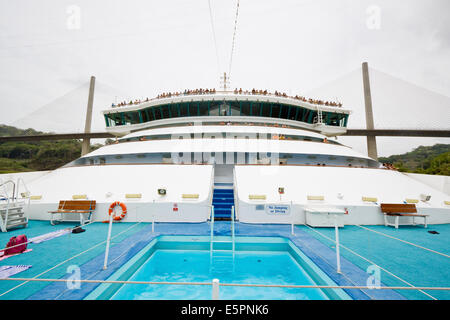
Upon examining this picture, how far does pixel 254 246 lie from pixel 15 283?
6.51 m

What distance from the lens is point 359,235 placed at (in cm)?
784

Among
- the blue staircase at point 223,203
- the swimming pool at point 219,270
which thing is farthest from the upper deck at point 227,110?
the swimming pool at point 219,270

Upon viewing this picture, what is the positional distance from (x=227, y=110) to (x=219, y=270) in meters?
13.8

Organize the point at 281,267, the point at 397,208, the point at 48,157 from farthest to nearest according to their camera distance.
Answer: the point at 48,157, the point at 397,208, the point at 281,267

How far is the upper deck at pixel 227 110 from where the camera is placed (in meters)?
17.2

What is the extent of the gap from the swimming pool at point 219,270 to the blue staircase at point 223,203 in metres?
2.80

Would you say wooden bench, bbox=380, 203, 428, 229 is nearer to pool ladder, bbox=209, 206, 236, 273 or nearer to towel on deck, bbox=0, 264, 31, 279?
pool ladder, bbox=209, 206, 236, 273

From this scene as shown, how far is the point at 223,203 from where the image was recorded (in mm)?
10922

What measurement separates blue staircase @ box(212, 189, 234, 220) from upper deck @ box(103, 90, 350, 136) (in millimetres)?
7435

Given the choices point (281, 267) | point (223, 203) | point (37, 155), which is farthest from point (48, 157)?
point (281, 267)

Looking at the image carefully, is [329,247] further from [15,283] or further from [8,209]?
[8,209]

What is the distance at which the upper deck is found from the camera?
17.2 meters

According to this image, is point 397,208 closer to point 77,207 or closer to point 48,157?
point 77,207
